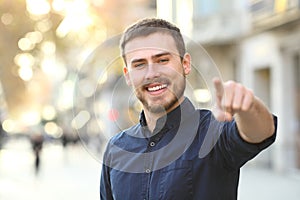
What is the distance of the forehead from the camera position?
8.02ft

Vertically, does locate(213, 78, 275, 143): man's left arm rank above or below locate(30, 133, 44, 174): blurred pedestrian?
below

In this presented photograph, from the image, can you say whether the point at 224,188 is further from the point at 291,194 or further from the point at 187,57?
the point at 291,194

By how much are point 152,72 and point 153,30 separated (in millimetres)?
200

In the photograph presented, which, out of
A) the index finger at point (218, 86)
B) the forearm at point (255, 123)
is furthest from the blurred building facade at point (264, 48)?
the index finger at point (218, 86)

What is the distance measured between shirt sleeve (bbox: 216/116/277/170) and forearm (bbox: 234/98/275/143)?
0.03 meters

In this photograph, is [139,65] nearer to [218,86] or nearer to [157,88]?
[157,88]

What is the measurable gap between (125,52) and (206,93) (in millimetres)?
452

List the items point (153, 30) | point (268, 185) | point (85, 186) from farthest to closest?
1. point (85, 186)
2. point (268, 185)
3. point (153, 30)

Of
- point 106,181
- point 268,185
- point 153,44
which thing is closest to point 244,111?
point 153,44

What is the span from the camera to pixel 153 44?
8.06 ft

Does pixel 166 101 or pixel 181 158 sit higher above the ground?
pixel 166 101

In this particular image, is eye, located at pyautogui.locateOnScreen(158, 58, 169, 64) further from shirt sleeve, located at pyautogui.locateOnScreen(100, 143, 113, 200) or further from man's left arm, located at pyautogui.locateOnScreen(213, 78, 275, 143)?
shirt sleeve, located at pyautogui.locateOnScreen(100, 143, 113, 200)

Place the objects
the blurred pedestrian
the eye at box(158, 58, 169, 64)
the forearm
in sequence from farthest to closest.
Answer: the blurred pedestrian < the eye at box(158, 58, 169, 64) < the forearm

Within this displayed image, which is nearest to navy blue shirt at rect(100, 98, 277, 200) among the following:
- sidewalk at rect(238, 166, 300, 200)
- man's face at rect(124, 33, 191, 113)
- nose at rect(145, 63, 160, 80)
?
Result: man's face at rect(124, 33, 191, 113)
